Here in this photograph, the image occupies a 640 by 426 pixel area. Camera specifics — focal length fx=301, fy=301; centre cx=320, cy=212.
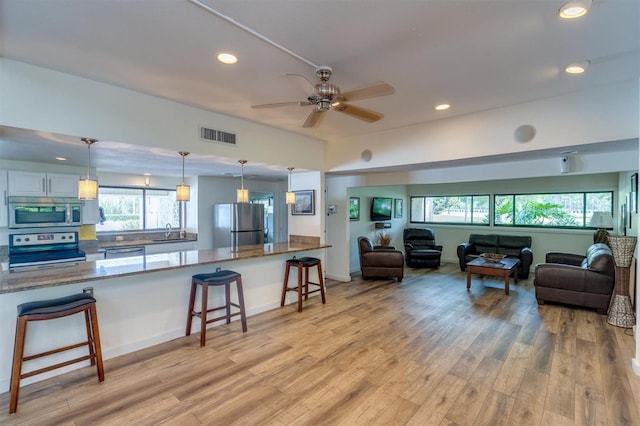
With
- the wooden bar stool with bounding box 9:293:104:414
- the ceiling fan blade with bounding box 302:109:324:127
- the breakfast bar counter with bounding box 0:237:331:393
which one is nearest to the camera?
the wooden bar stool with bounding box 9:293:104:414

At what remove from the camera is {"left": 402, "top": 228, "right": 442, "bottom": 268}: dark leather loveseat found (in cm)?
739

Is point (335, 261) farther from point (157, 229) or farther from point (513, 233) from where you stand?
point (513, 233)

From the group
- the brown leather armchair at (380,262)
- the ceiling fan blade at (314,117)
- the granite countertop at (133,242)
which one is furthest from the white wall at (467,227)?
the ceiling fan blade at (314,117)

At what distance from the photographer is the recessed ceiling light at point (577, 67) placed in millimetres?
2559

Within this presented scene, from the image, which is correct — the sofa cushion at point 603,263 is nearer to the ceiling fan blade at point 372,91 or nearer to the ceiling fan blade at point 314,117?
the ceiling fan blade at point 372,91

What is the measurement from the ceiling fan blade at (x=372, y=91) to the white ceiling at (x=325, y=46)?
350mm

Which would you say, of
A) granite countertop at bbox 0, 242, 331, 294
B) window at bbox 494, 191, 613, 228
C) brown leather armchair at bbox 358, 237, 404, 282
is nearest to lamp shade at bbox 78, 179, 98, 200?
granite countertop at bbox 0, 242, 331, 294

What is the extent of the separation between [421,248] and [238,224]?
462 centimetres

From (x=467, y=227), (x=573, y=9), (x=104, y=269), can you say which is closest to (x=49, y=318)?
(x=104, y=269)

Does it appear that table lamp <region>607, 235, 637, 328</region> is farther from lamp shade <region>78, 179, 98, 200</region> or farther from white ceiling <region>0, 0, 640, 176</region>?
lamp shade <region>78, 179, 98, 200</region>

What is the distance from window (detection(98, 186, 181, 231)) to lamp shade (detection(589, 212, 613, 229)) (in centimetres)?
892

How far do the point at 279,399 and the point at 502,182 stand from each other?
7.49 metres

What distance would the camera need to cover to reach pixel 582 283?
14.1ft

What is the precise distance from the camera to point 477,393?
7.91ft
